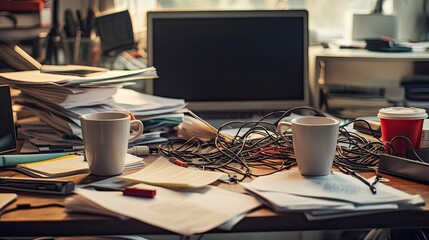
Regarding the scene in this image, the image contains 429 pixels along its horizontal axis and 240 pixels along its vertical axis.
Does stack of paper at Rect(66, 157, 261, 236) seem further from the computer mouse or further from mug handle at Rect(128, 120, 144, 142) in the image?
the computer mouse

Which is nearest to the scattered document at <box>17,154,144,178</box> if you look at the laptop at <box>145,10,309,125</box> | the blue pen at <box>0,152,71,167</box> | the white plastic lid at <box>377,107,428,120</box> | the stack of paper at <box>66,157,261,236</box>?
the blue pen at <box>0,152,71,167</box>

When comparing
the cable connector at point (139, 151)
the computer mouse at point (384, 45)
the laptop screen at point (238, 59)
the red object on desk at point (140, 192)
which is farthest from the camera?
the computer mouse at point (384, 45)

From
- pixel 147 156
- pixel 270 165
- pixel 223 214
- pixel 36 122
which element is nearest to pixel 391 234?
pixel 270 165

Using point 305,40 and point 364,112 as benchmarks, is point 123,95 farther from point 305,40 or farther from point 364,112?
point 364,112

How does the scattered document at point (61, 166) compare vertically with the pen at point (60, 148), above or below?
above

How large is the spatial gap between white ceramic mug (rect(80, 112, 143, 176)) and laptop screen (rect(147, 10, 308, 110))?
853 millimetres

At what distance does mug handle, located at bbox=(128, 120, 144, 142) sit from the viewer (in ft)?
4.47

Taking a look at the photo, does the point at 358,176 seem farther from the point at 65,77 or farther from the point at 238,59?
the point at 238,59

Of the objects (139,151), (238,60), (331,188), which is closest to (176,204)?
(331,188)

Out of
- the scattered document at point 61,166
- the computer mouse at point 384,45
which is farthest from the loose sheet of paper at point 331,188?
the computer mouse at point 384,45

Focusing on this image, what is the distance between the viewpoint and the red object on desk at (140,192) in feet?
3.49

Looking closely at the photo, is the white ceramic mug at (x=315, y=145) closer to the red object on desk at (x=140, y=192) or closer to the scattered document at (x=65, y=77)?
the red object on desk at (x=140, y=192)

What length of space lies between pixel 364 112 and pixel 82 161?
1.12 m

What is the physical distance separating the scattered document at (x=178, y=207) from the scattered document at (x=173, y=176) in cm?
2
